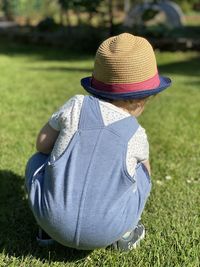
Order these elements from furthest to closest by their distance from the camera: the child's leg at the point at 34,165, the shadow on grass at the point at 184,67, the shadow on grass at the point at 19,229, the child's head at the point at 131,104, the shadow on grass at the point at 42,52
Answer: the shadow on grass at the point at 42,52 < the shadow on grass at the point at 184,67 < the shadow on grass at the point at 19,229 < the child's leg at the point at 34,165 < the child's head at the point at 131,104

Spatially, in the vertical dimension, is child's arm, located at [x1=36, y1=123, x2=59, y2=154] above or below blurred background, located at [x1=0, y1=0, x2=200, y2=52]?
above

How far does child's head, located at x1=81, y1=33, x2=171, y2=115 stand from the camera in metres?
2.56

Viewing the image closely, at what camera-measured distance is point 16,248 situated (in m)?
2.95

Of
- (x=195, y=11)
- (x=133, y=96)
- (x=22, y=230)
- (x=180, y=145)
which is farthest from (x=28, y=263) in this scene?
(x=195, y=11)

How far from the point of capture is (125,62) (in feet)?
8.39

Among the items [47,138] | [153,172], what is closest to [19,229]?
[47,138]

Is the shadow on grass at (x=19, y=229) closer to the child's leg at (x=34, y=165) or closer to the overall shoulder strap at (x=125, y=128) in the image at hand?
the child's leg at (x=34, y=165)

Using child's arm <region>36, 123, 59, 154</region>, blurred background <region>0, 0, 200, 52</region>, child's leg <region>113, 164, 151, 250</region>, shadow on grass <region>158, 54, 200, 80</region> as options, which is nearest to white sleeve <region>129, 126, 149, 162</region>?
child's leg <region>113, 164, 151, 250</region>

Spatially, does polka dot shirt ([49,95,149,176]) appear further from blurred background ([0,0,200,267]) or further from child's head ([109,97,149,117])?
blurred background ([0,0,200,267])

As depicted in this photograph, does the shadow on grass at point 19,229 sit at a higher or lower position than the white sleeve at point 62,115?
lower

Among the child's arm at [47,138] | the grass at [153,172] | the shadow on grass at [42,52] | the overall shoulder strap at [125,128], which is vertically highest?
the overall shoulder strap at [125,128]

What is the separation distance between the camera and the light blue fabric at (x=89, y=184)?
8.25ft

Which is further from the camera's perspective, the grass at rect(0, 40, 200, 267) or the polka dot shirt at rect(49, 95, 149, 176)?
the grass at rect(0, 40, 200, 267)

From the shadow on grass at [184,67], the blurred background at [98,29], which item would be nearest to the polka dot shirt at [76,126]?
the shadow on grass at [184,67]
